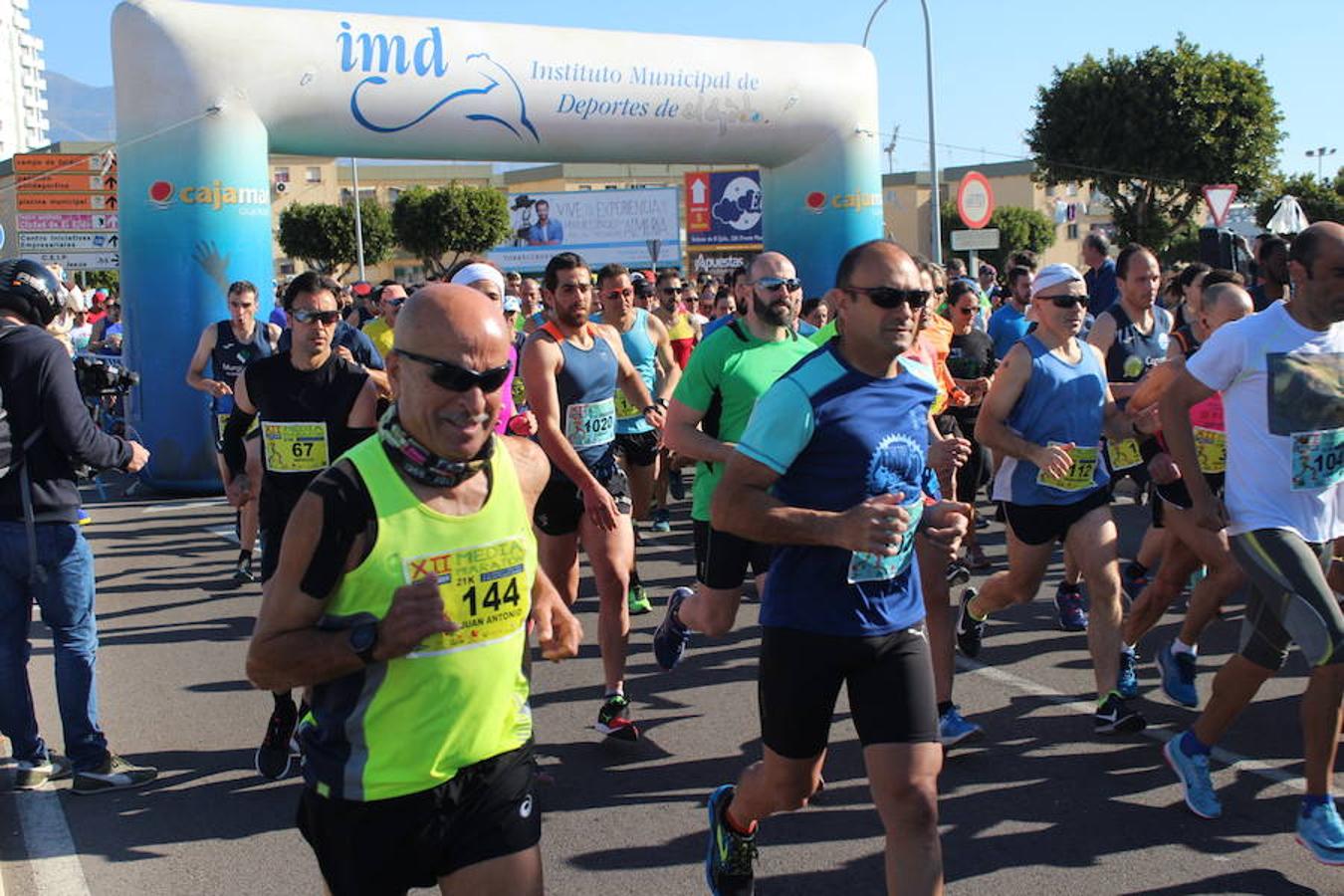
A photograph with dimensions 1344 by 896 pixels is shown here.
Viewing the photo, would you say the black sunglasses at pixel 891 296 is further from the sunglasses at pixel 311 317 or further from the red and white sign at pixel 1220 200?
the red and white sign at pixel 1220 200

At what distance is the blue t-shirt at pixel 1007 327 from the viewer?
1029cm

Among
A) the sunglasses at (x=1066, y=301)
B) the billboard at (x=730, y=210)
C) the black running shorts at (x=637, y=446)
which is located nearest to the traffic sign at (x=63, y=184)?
the billboard at (x=730, y=210)

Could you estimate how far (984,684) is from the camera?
6.30 m

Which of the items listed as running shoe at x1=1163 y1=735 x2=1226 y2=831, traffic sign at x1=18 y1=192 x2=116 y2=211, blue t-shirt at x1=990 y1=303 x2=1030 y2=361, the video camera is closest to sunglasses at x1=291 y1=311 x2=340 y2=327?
the video camera

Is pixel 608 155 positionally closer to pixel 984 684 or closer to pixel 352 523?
pixel 984 684

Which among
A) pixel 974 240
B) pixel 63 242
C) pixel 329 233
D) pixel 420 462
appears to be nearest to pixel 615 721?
pixel 420 462

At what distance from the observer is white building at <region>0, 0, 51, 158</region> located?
119m

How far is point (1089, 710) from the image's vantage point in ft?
19.2

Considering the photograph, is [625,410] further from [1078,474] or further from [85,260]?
[85,260]

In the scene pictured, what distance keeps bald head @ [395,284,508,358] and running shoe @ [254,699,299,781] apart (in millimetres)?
3179

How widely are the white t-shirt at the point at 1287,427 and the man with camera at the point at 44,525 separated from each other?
4005 millimetres

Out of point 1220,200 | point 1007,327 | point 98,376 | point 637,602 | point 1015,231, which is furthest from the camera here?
point 1015,231

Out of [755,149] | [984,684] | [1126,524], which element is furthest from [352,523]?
[755,149]

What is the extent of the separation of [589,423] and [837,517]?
2911 mm
